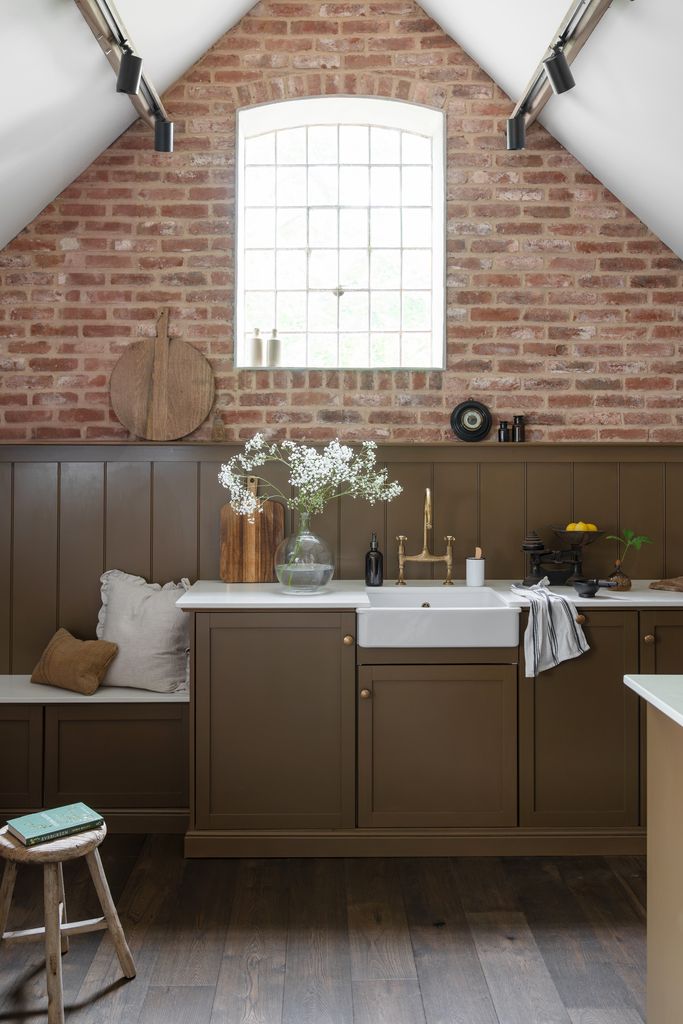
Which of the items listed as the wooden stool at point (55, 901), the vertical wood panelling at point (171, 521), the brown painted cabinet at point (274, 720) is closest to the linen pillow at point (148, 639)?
the vertical wood panelling at point (171, 521)

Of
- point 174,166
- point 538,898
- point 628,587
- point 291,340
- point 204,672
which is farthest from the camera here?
point 291,340

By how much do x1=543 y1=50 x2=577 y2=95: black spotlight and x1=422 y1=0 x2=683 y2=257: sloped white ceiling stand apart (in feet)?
0.54

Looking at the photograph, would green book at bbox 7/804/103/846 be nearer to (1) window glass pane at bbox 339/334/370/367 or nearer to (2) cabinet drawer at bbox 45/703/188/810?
(2) cabinet drawer at bbox 45/703/188/810

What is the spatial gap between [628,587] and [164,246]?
98.2 inches

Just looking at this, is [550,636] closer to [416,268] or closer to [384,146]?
[416,268]

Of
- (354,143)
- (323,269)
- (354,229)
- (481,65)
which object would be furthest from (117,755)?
(481,65)

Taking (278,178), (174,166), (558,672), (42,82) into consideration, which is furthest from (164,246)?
(558,672)

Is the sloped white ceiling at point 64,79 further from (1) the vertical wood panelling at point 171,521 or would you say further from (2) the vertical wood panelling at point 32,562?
(1) the vertical wood panelling at point 171,521

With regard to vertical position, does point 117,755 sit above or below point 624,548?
below

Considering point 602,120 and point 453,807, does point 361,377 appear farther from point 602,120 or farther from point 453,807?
point 453,807

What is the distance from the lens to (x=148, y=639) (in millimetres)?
3496

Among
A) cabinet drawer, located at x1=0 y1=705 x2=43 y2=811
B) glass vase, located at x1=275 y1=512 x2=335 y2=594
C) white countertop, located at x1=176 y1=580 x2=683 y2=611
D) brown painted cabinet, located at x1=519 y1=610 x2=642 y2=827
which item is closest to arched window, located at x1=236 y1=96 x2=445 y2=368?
glass vase, located at x1=275 y1=512 x2=335 y2=594

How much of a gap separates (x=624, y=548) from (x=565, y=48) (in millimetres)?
2016

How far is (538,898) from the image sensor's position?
2.90 metres
